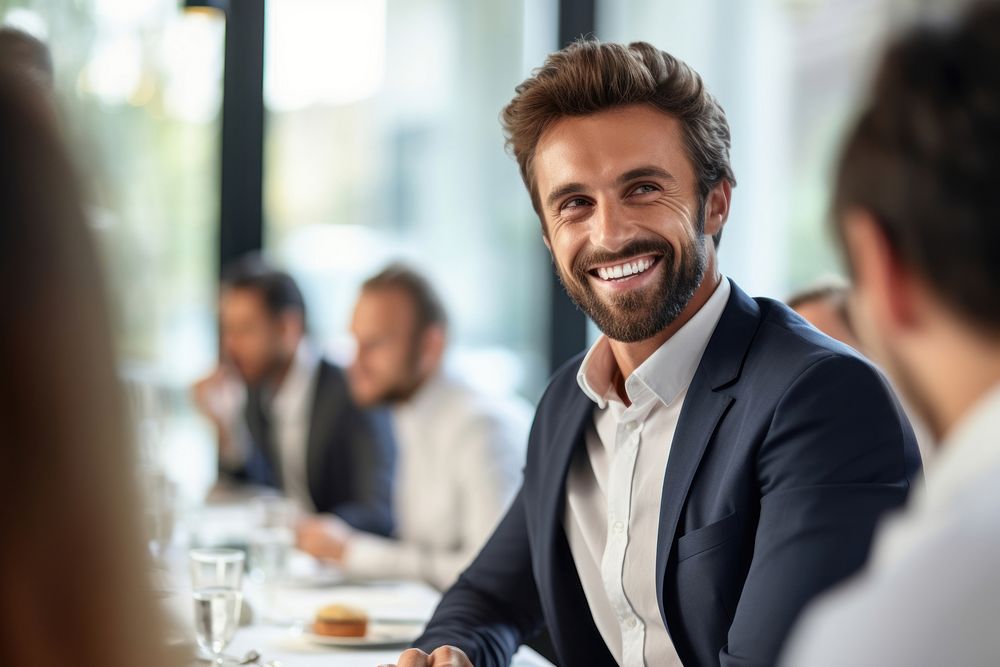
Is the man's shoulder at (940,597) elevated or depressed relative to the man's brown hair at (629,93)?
depressed

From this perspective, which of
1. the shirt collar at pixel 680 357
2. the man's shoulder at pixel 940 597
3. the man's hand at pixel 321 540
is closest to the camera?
the man's shoulder at pixel 940 597

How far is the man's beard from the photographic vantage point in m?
2.07

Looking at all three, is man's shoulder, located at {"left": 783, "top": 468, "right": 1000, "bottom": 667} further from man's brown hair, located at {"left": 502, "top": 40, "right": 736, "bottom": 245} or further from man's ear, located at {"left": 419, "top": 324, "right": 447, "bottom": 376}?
man's ear, located at {"left": 419, "top": 324, "right": 447, "bottom": 376}

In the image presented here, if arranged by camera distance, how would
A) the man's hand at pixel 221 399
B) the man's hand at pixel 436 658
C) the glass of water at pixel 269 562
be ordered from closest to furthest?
the man's hand at pixel 436 658 → the glass of water at pixel 269 562 → the man's hand at pixel 221 399

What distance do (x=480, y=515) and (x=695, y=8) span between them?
2.67 meters

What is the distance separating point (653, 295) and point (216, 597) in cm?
87

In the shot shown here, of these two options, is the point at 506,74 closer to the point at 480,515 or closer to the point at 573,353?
the point at 573,353

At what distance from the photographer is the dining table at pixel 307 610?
205 centimetres

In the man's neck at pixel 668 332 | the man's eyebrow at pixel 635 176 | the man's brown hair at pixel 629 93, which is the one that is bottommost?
the man's neck at pixel 668 332

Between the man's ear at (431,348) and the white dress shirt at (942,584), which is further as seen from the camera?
the man's ear at (431,348)

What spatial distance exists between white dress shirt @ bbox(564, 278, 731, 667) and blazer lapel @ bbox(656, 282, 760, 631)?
95 mm

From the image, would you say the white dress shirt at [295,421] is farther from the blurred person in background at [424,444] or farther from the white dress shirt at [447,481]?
the white dress shirt at [447,481]

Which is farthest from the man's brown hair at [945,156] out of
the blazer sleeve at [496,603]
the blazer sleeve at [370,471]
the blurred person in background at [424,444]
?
the blazer sleeve at [370,471]

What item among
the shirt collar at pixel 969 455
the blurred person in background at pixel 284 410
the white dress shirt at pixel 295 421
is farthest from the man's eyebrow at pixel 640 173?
the white dress shirt at pixel 295 421
